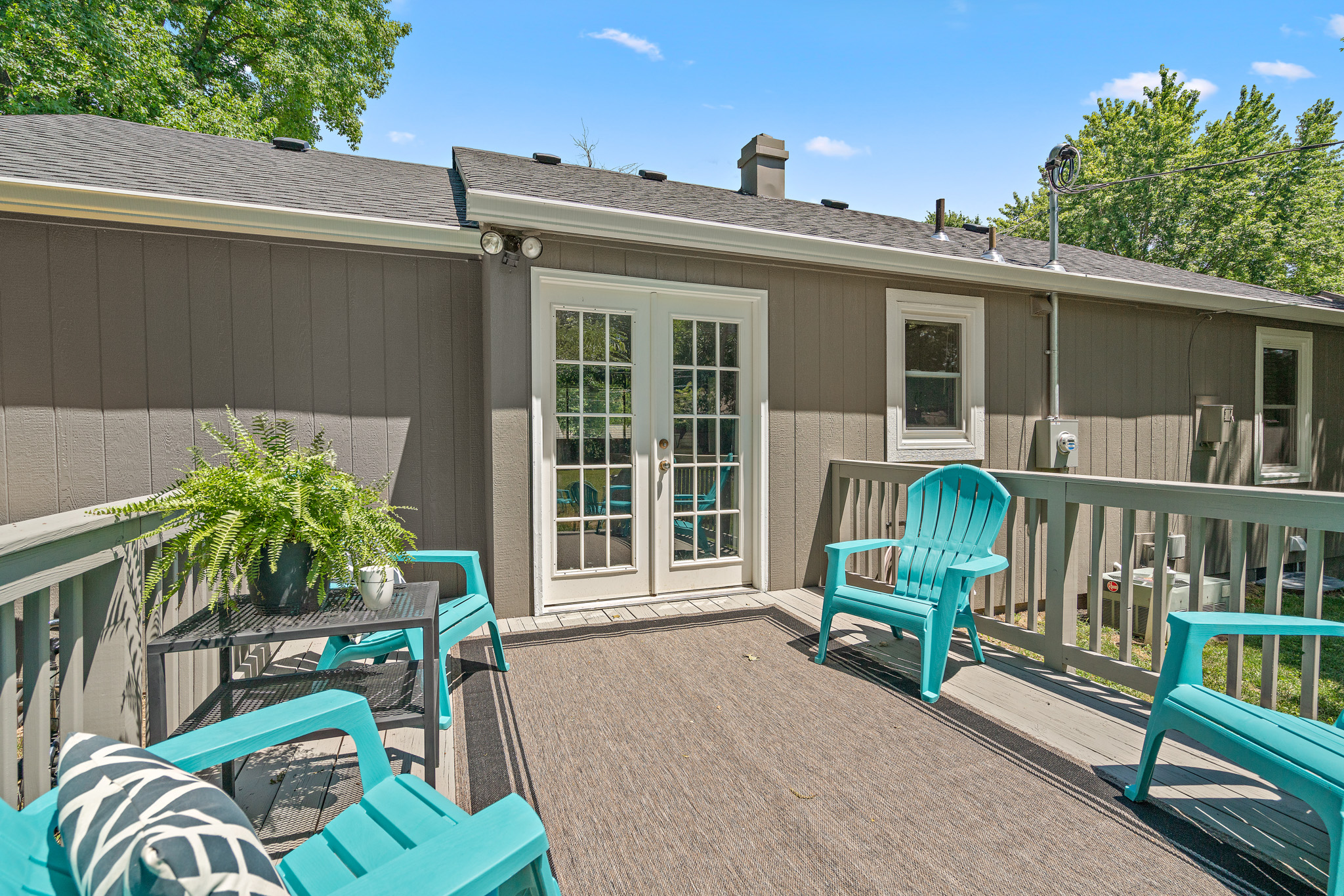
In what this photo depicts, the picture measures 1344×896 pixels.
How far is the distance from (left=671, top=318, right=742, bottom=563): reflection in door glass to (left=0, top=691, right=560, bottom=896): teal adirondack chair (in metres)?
2.87

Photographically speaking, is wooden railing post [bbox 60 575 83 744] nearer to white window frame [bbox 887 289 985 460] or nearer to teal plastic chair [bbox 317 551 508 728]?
teal plastic chair [bbox 317 551 508 728]

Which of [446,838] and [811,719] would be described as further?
[811,719]

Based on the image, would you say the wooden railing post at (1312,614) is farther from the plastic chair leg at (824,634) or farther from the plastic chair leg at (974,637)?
the plastic chair leg at (824,634)

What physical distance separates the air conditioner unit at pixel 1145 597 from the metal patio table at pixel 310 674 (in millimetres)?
4952

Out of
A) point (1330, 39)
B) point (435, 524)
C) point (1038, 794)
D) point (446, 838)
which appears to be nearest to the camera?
point (446, 838)

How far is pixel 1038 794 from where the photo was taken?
1.99m

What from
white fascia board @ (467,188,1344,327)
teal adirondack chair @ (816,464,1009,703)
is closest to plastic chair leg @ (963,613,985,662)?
teal adirondack chair @ (816,464,1009,703)

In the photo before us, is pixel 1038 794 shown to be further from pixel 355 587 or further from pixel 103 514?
pixel 103 514

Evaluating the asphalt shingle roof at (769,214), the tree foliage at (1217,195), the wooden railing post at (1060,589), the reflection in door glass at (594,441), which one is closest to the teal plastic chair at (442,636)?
the reflection in door glass at (594,441)

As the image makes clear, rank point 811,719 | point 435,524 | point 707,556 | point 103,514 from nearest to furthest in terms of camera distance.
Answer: point 103,514 → point 811,719 → point 435,524 → point 707,556

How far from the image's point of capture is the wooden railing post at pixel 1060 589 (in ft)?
9.76

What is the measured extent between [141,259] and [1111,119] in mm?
23345

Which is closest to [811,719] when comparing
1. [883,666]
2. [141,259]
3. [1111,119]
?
[883,666]

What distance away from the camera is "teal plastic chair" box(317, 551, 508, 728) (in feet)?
7.95
